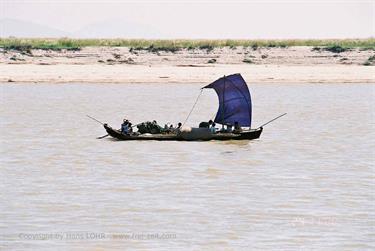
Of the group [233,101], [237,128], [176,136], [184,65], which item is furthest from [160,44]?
[176,136]

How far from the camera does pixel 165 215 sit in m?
19.8

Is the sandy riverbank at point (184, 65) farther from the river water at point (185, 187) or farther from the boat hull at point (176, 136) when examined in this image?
the boat hull at point (176, 136)

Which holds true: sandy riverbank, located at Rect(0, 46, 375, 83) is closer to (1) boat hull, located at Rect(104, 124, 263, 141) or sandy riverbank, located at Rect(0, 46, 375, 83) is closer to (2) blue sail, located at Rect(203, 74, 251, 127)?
(2) blue sail, located at Rect(203, 74, 251, 127)

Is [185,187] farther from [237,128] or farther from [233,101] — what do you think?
[233,101]

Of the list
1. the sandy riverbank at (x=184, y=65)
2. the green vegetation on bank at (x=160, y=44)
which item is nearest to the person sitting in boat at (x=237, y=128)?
the sandy riverbank at (x=184, y=65)

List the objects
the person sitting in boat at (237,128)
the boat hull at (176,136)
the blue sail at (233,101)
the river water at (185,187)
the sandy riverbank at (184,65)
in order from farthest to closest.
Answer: the sandy riverbank at (184,65)
the blue sail at (233,101)
the person sitting in boat at (237,128)
the boat hull at (176,136)
the river water at (185,187)

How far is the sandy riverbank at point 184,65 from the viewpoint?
6300cm

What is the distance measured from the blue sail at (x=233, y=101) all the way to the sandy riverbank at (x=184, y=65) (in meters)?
24.3

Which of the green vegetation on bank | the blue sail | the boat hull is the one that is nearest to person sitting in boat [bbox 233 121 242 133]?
the boat hull

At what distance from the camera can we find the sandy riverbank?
207 feet

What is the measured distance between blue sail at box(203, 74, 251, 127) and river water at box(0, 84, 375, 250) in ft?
4.07

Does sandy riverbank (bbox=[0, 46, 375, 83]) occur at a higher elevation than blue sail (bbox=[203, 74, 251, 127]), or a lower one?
lower

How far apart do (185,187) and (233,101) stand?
1330 cm

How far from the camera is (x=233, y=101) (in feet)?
120
